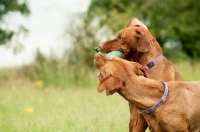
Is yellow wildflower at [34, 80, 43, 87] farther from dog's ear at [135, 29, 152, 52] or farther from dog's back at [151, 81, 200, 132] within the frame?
dog's back at [151, 81, 200, 132]

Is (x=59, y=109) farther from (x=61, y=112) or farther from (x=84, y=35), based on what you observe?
(x=84, y=35)

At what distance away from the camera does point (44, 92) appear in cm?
1698

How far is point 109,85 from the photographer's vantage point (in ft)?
20.4

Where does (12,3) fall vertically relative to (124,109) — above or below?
above

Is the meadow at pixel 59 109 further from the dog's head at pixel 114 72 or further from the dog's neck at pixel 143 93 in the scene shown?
the dog's head at pixel 114 72

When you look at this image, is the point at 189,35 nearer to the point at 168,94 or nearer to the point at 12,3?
the point at 12,3

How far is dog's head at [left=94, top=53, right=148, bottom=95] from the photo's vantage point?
6219 millimetres

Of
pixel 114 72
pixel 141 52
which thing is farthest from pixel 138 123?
pixel 114 72

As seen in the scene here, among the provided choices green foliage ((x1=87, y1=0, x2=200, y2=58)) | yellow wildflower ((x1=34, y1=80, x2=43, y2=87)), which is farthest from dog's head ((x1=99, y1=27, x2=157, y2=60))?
green foliage ((x1=87, y1=0, x2=200, y2=58))

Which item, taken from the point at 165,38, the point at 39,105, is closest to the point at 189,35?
the point at 165,38

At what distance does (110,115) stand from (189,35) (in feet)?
90.7

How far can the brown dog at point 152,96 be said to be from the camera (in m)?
6.53

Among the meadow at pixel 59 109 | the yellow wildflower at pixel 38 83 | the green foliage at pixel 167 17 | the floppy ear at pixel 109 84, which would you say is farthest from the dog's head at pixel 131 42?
the green foliage at pixel 167 17

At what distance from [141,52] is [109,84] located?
190 cm
